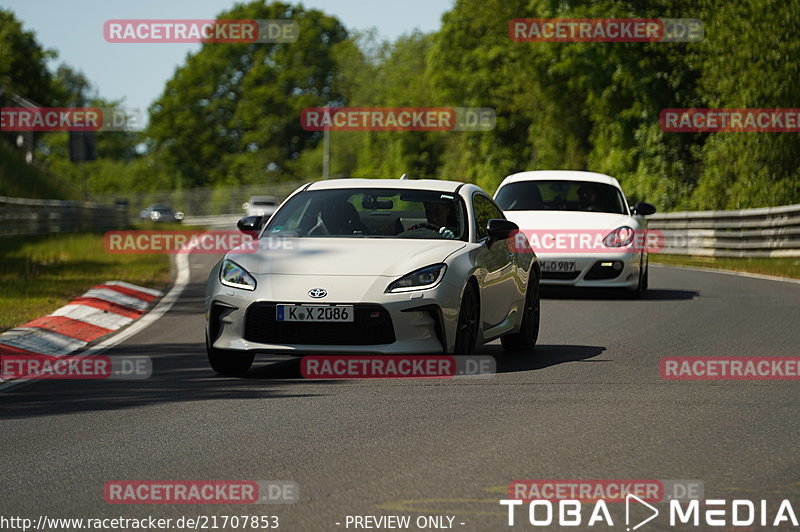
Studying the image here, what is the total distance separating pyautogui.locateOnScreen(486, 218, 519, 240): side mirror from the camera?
11042 mm

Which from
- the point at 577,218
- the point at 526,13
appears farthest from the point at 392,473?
the point at 526,13

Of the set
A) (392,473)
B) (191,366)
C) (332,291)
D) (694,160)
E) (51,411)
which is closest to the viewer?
(392,473)

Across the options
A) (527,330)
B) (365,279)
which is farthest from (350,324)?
(527,330)

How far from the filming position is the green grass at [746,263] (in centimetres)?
2511

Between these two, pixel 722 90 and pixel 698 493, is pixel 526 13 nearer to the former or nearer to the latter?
pixel 722 90

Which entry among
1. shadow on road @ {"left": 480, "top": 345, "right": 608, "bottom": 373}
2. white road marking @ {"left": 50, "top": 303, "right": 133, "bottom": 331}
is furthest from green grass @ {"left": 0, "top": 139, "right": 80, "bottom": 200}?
shadow on road @ {"left": 480, "top": 345, "right": 608, "bottom": 373}

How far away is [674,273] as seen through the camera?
2484cm

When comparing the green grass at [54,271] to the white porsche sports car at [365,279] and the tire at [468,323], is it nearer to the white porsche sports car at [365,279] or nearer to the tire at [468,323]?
the white porsche sports car at [365,279]

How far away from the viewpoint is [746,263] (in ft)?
93.2

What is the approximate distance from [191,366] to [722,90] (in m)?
31.6

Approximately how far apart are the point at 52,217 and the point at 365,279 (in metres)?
30.3

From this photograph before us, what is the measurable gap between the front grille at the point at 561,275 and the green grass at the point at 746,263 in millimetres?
7017

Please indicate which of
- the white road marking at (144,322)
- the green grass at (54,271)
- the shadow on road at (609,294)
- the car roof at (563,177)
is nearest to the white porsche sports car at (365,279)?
the white road marking at (144,322)

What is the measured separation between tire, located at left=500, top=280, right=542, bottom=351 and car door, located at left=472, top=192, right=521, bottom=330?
29 cm
